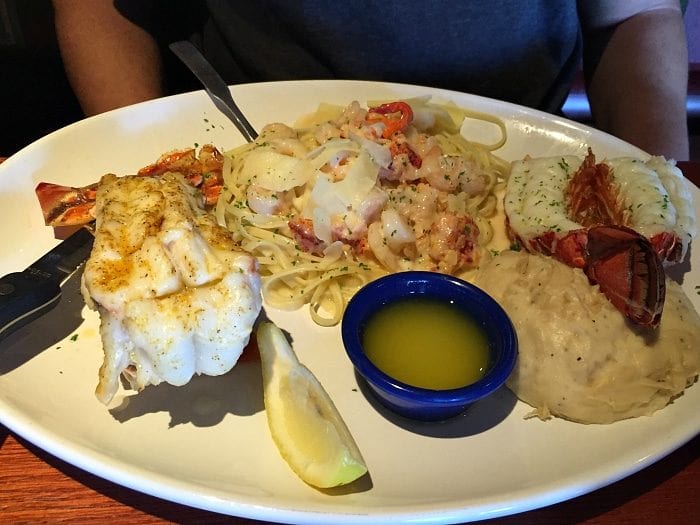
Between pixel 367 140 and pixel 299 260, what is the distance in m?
0.57

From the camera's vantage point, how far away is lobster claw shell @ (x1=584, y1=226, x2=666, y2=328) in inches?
71.2

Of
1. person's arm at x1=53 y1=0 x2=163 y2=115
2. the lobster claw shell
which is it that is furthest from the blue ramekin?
person's arm at x1=53 y1=0 x2=163 y2=115

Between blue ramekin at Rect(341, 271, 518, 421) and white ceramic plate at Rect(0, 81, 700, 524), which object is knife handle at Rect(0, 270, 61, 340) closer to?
white ceramic plate at Rect(0, 81, 700, 524)

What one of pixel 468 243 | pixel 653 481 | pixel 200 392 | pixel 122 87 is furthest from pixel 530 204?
pixel 122 87

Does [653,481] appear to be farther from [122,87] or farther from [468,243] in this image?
[122,87]

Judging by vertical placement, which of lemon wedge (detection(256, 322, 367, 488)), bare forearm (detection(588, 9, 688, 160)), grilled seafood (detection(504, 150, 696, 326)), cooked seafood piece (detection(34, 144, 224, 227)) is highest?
cooked seafood piece (detection(34, 144, 224, 227))

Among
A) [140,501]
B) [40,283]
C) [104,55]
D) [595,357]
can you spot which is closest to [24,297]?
[40,283]

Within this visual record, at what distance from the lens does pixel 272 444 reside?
176cm

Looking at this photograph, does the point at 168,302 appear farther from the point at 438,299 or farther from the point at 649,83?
the point at 649,83

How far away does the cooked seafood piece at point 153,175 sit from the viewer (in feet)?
7.59

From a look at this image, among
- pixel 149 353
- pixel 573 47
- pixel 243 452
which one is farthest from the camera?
pixel 573 47

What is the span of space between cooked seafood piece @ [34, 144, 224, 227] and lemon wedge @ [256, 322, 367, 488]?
27.6 inches

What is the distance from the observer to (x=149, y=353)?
163cm

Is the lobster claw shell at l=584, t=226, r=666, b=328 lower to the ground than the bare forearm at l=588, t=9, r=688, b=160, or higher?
higher
